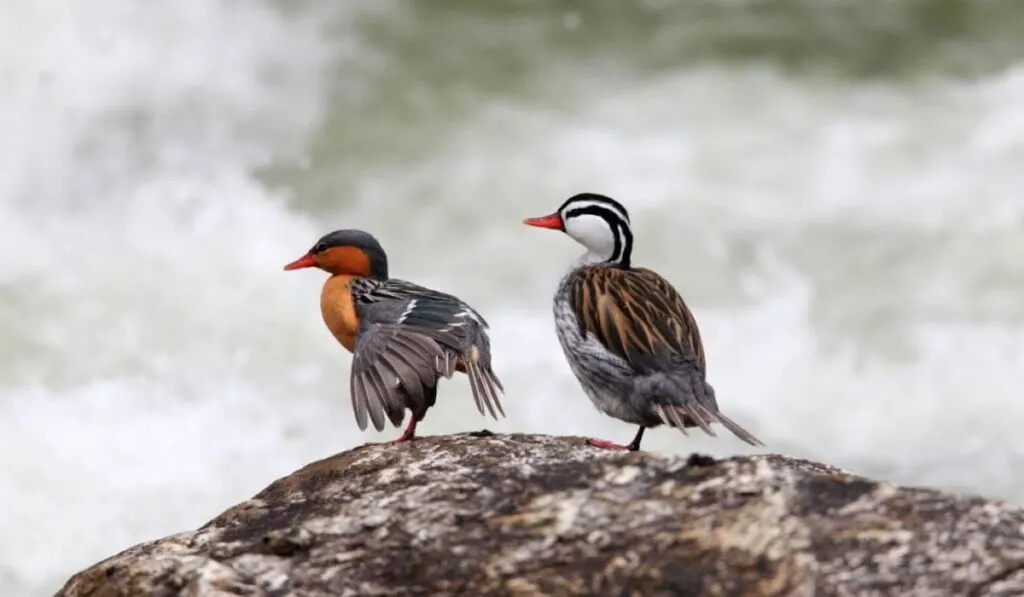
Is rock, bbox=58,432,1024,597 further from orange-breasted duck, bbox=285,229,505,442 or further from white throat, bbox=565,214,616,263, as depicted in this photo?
white throat, bbox=565,214,616,263

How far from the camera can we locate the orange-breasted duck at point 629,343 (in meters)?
6.68

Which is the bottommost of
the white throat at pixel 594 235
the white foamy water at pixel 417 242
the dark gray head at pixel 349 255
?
the white throat at pixel 594 235

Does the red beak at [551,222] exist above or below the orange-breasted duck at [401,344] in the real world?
above

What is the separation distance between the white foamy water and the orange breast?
4758 millimetres

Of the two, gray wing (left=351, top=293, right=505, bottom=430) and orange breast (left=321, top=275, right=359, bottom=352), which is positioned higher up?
orange breast (left=321, top=275, right=359, bottom=352)

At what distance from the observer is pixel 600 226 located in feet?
25.1

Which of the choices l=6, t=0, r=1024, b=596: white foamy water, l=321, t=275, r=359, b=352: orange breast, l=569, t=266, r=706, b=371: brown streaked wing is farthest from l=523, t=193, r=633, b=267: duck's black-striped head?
l=6, t=0, r=1024, b=596: white foamy water

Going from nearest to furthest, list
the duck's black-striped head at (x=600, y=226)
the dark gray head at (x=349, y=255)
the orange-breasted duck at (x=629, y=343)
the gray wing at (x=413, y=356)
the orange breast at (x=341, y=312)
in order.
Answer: the orange-breasted duck at (x=629, y=343) < the gray wing at (x=413, y=356) < the duck's black-striped head at (x=600, y=226) < the orange breast at (x=341, y=312) < the dark gray head at (x=349, y=255)

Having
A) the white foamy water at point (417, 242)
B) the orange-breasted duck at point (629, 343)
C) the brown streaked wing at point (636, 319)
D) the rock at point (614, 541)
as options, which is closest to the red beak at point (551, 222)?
the orange-breasted duck at point (629, 343)

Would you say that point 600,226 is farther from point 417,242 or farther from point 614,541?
point 417,242

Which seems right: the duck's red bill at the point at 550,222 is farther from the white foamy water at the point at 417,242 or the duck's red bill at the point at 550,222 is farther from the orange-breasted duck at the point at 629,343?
the white foamy water at the point at 417,242

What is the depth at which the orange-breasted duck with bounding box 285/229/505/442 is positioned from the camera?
22.9ft

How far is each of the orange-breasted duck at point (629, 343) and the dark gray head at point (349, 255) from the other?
4.01 feet

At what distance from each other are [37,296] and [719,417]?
354 inches
